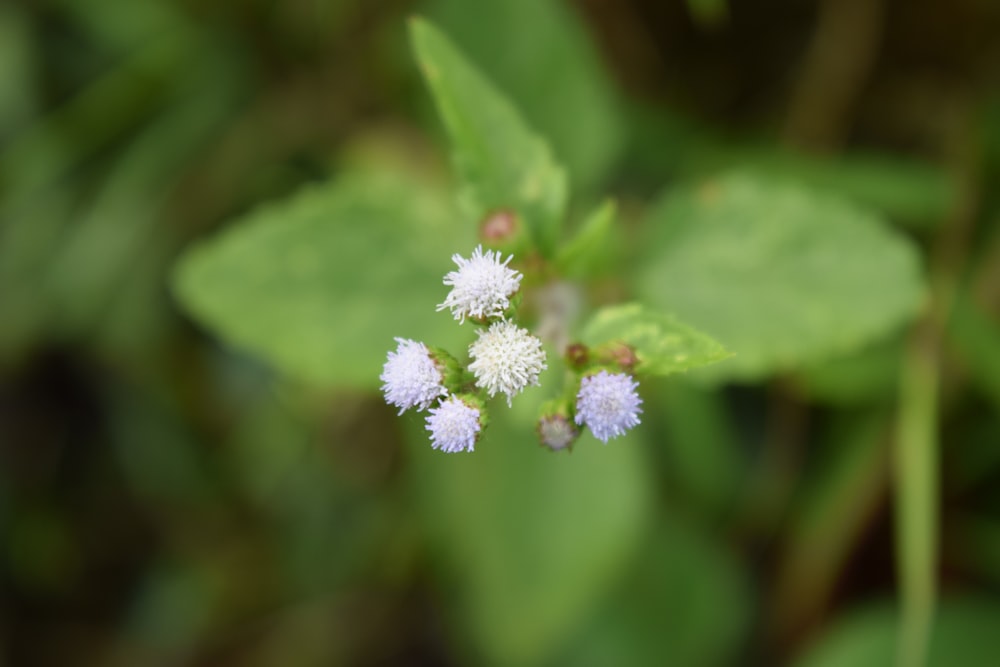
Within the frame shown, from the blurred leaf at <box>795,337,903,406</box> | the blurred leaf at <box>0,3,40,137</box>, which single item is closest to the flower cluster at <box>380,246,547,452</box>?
the blurred leaf at <box>795,337,903,406</box>

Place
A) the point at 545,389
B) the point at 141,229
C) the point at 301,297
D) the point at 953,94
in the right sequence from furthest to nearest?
the point at 141,229 < the point at 953,94 < the point at 301,297 < the point at 545,389

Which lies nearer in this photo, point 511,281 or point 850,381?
point 511,281

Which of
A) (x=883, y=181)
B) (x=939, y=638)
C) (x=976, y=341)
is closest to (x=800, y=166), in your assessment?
(x=883, y=181)

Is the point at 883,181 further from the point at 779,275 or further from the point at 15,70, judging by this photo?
the point at 15,70

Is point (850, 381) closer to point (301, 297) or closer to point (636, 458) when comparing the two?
point (636, 458)

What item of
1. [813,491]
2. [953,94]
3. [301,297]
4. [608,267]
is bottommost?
[301,297]

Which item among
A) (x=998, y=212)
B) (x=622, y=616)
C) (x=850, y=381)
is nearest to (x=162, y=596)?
(x=622, y=616)

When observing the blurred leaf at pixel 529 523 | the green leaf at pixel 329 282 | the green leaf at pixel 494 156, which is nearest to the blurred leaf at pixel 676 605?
the blurred leaf at pixel 529 523
